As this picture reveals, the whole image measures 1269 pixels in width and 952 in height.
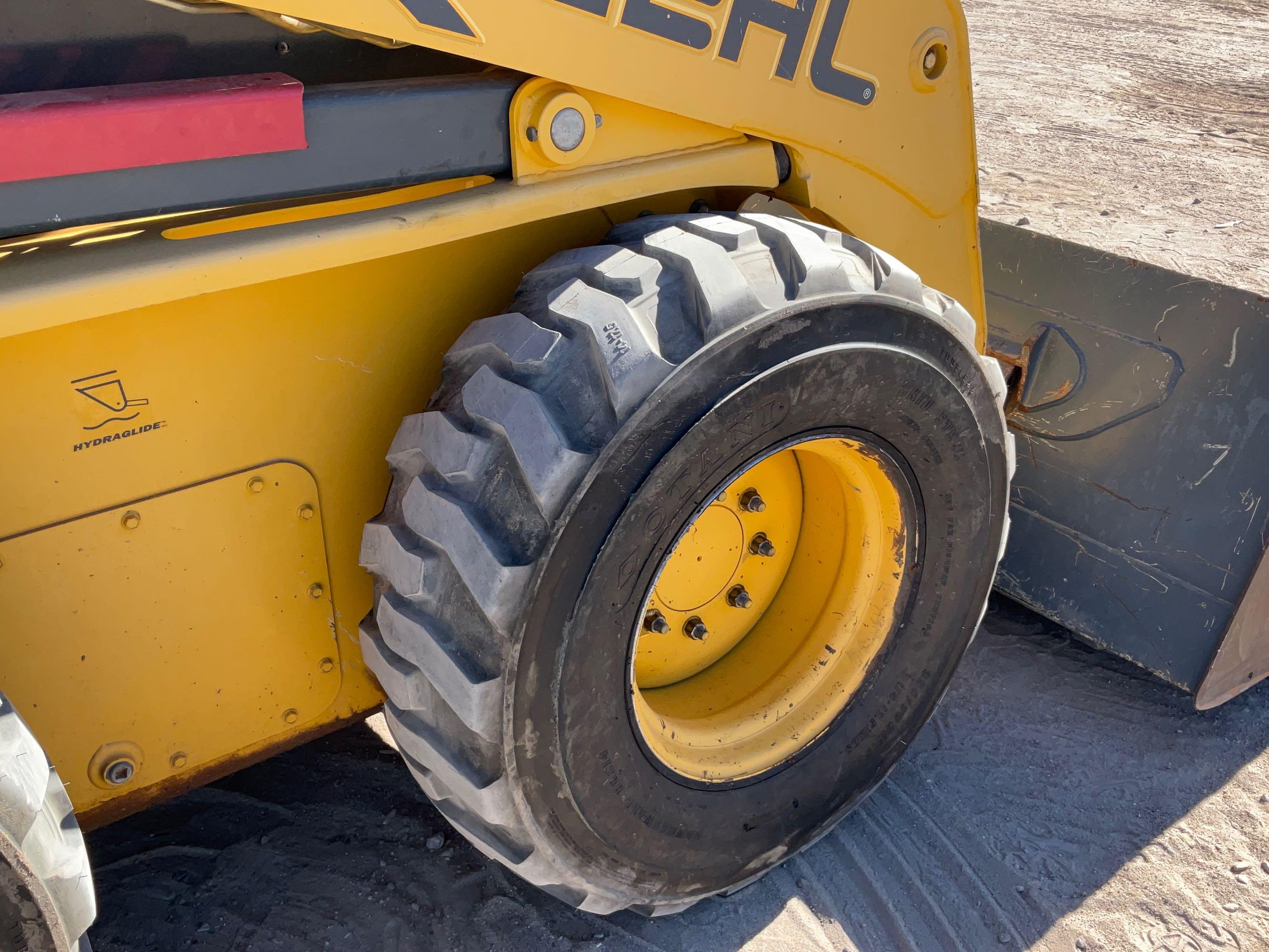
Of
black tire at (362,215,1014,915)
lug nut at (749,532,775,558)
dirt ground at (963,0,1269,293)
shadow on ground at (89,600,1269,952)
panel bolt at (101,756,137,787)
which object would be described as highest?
dirt ground at (963,0,1269,293)

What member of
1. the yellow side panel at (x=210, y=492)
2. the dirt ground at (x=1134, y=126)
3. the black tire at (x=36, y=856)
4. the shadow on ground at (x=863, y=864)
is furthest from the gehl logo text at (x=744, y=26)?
the shadow on ground at (x=863, y=864)

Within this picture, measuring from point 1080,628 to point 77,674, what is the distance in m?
2.33

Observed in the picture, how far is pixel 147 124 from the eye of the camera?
3.86ft

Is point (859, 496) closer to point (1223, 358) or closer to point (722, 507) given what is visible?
point (722, 507)

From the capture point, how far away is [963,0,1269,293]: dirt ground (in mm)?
2699

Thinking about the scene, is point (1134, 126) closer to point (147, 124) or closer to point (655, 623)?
point (655, 623)

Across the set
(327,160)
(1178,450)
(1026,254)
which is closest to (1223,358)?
(1178,450)

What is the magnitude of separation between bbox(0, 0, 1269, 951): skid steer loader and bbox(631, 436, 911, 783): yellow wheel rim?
0.03 metres

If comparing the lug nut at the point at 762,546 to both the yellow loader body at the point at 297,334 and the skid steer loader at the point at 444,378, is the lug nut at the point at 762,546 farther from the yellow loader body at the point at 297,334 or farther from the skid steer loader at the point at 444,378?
the yellow loader body at the point at 297,334

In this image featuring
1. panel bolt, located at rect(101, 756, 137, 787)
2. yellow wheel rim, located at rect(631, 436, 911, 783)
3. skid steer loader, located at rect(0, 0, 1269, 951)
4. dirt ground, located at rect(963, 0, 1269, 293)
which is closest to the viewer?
skid steer loader, located at rect(0, 0, 1269, 951)

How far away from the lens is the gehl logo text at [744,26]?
1.31 metres

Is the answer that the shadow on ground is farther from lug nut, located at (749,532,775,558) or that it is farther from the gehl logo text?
the gehl logo text

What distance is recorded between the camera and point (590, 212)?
175 centimetres

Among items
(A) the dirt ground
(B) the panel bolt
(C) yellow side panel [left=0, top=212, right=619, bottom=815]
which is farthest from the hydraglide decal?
(B) the panel bolt
